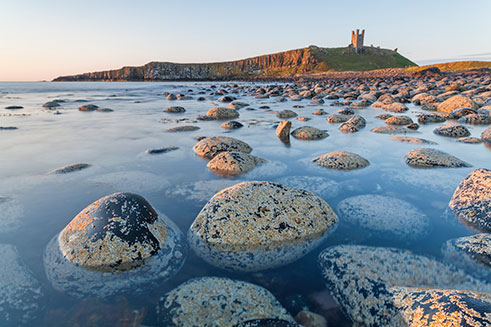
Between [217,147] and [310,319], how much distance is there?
499 cm

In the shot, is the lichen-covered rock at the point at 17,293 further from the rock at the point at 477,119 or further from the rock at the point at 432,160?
the rock at the point at 477,119

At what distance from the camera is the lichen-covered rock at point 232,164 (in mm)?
5414

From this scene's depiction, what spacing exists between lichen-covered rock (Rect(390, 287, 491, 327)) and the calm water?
0.46 meters

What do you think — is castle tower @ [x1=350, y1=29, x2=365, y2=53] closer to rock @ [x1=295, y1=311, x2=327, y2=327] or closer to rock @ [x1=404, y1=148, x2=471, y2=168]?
rock @ [x1=404, y1=148, x2=471, y2=168]

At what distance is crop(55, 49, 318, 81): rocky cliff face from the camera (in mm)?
127312

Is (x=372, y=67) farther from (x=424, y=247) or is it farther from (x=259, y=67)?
(x=424, y=247)

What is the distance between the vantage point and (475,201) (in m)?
3.65

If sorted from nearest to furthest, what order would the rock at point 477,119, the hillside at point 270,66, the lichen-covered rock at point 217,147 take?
the lichen-covered rock at point 217,147, the rock at point 477,119, the hillside at point 270,66

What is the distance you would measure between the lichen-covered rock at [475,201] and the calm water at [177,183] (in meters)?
0.21

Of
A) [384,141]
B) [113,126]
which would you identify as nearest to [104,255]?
[384,141]

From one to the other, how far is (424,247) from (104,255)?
11.1 feet

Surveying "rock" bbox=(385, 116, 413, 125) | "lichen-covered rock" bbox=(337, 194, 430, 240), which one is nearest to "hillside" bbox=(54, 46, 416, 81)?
"rock" bbox=(385, 116, 413, 125)

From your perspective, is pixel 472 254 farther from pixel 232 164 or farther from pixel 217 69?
pixel 217 69

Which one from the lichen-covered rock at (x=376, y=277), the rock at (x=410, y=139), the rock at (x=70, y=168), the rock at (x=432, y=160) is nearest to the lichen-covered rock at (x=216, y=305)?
the lichen-covered rock at (x=376, y=277)
